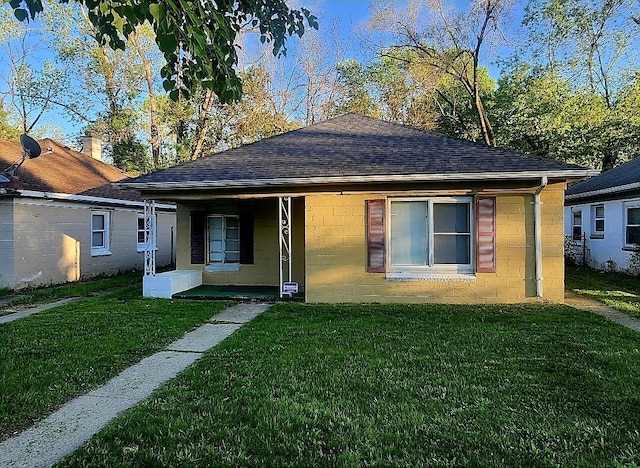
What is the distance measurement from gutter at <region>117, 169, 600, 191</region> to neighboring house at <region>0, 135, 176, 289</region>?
373 cm

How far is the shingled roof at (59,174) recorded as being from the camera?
11.9 meters

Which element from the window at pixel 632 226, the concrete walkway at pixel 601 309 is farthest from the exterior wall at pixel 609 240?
the concrete walkway at pixel 601 309

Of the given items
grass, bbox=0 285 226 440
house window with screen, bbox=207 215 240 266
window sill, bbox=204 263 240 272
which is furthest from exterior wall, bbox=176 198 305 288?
grass, bbox=0 285 226 440

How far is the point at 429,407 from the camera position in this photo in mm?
3738

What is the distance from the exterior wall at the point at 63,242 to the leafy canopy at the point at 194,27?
400 inches

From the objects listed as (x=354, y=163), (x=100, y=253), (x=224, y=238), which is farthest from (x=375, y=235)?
(x=100, y=253)

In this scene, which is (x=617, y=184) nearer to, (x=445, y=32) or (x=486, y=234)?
(x=486, y=234)

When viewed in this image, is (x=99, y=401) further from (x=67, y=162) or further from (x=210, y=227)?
(x=67, y=162)

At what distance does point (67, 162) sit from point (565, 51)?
27.8 meters

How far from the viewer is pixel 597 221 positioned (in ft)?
51.5

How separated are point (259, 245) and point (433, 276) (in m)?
4.55

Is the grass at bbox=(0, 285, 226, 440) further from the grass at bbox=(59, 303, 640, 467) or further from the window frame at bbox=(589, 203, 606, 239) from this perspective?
the window frame at bbox=(589, 203, 606, 239)

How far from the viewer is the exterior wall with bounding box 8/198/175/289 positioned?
11344mm

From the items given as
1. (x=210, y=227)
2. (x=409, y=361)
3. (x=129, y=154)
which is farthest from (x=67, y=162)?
(x=409, y=361)
